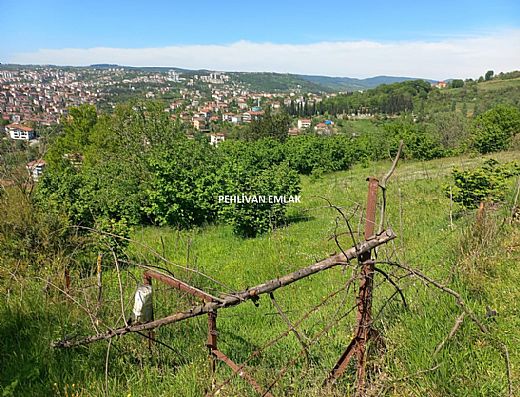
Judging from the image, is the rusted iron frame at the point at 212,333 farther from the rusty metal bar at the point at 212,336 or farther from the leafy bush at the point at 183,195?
the leafy bush at the point at 183,195

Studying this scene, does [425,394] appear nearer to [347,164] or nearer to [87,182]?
[87,182]

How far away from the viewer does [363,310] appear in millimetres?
2066

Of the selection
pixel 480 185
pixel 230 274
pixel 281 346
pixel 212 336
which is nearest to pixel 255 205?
pixel 230 274

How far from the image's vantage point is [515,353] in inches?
89.2

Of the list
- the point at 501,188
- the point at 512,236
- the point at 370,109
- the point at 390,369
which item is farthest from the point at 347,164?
the point at 370,109

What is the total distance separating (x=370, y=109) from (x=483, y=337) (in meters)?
122

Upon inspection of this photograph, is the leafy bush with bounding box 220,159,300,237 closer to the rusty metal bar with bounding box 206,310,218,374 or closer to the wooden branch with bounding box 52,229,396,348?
the rusty metal bar with bounding box 206,310,218,374

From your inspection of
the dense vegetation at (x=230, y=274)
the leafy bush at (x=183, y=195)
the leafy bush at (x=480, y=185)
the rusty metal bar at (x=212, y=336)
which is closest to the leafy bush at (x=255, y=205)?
the dense vegetation at (x=230, y=274)

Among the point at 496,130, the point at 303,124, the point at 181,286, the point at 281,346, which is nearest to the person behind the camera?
the point at 181,286

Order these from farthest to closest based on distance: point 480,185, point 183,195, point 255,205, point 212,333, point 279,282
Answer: point 183,195
point 255,205
point 480,185
point 212,333
point 279,282

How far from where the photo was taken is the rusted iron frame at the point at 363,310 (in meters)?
2.00

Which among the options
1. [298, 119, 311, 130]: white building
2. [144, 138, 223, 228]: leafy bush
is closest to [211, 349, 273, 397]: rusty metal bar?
[144, 138, 223, 228]: leafy bush

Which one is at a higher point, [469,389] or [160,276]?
[160,276]

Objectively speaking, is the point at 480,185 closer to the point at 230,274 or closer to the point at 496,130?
the point at 230,274
